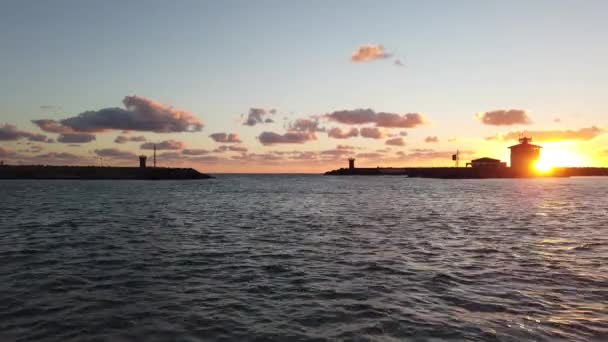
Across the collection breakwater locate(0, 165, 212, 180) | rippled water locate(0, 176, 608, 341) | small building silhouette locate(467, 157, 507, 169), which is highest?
small building silhouette locate(467, 157, 507, 169)

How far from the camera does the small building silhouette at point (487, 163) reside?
6905 inches

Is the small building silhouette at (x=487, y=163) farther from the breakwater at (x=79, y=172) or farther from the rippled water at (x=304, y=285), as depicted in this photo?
the rippled water at (x=304, y=285)

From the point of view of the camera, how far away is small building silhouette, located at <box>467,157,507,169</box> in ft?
575

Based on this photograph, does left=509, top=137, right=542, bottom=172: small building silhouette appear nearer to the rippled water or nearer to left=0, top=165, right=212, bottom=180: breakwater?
left=0, top=165, right=212, bottom=180: breakwater

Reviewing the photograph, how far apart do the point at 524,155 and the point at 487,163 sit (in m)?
14.9

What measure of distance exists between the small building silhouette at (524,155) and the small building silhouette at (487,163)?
17.8 ft

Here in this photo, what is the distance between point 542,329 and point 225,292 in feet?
28.3

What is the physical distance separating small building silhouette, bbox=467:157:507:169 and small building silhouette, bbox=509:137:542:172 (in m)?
5.43

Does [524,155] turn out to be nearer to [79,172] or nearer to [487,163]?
[487,163]

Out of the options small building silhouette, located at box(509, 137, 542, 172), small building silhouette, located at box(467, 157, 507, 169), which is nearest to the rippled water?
small building silhouette, located at box(509, 137, 542, 172)

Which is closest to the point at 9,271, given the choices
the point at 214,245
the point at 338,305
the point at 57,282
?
the point at 57,282

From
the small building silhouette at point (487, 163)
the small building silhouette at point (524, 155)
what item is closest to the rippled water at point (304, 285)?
the small building silhouette at point (524, 155)

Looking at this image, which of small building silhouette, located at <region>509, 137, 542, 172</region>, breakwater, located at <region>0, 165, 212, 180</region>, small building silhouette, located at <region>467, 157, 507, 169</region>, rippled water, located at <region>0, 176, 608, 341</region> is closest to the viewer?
rippled water, located at <region>0, 176, 608, 341</region>

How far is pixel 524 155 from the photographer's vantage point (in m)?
168
